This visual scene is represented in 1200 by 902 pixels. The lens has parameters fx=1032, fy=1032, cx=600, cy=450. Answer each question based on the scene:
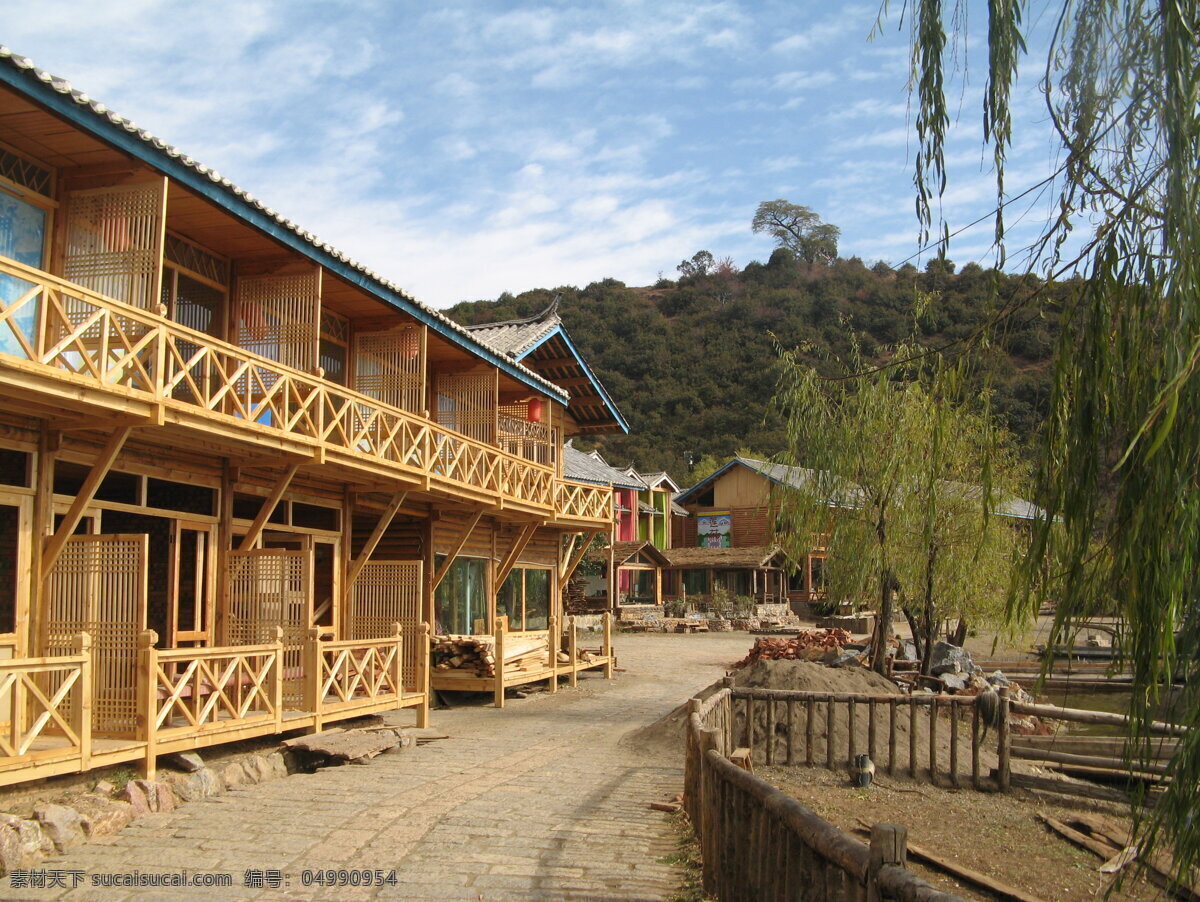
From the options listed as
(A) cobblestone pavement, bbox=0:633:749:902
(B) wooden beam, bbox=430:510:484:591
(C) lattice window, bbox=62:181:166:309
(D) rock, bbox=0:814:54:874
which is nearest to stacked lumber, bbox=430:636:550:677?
(B) wooden beam, bbox=430:510:484:591

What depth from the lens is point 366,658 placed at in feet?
42.9

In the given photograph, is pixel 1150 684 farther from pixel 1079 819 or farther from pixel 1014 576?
pixel 1079 819

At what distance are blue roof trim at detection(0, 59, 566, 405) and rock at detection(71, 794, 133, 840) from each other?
5736mm

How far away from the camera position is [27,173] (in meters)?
9.99

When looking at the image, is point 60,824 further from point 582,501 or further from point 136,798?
point 582,501

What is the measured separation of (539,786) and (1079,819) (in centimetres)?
590

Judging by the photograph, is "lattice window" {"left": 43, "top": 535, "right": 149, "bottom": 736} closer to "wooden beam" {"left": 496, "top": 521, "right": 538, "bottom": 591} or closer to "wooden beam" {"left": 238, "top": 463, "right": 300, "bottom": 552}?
"wooden beam" {"left": 238, "top": 463, "right": 300, "bottom": 552}

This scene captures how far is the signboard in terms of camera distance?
5366 cm

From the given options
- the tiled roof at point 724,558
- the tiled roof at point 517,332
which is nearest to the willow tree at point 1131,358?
the tiled roof at point 517,332

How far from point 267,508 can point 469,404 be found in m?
7.37

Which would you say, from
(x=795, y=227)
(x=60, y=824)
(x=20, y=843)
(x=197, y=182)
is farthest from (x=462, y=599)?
(x=795, y=227)

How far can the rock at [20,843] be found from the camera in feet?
22.8

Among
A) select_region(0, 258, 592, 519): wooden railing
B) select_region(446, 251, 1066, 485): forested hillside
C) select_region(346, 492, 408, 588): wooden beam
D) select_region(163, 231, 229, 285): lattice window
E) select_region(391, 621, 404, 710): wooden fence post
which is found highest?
select_region(446, 251, 1066, 485): forested hillside

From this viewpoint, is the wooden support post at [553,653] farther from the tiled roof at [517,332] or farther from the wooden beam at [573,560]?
the tiled roof at [517,332]
